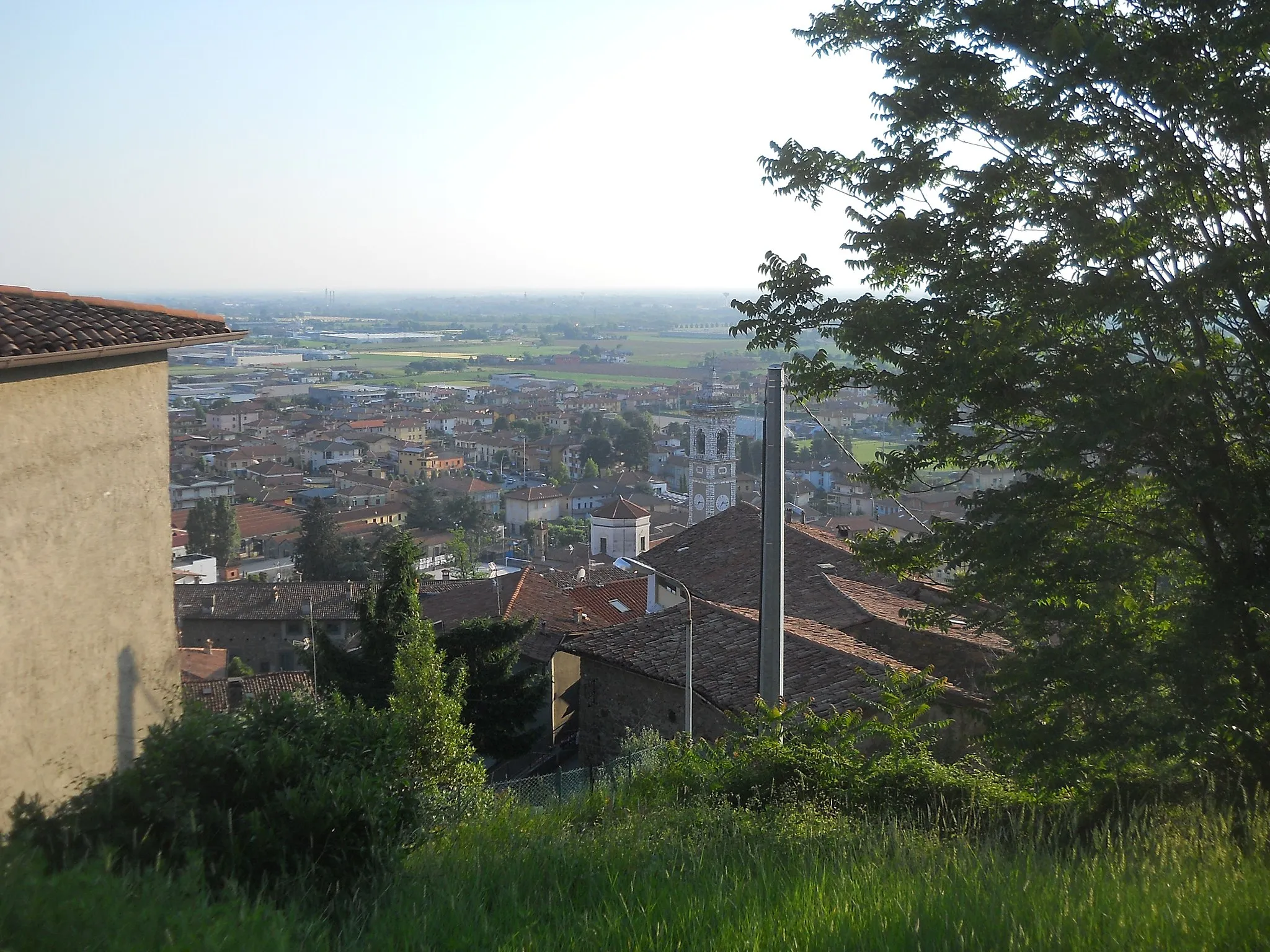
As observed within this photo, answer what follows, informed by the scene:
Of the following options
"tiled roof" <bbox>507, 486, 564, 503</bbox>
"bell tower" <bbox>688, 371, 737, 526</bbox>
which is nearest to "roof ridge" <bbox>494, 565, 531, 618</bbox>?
"bell tower" <bbox>688, 371, 737, 526</bbox>

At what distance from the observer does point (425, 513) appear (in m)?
65.0

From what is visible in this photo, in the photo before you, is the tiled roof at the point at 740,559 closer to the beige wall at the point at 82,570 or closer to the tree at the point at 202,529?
the beige wall at the point at 82,570

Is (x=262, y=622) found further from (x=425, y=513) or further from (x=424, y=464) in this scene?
(x=424, y=464)

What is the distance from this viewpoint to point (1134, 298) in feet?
19.6

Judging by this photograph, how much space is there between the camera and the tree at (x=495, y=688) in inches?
656

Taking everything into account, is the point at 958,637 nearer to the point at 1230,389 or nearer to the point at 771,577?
the point at 771,577

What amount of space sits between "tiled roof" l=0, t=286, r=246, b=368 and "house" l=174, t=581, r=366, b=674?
27.8m

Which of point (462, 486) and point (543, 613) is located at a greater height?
point (543, 613)

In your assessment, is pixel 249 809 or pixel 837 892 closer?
pixel 837 892

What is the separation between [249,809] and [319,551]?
44745 mm

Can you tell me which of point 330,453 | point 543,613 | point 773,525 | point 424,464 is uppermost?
point 773,525

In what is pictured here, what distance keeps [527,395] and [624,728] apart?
112788 mm

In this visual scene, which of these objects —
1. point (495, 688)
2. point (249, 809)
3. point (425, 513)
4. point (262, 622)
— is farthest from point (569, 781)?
point (425, 513)

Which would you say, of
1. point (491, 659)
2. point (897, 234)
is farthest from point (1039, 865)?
point (491, 659)
